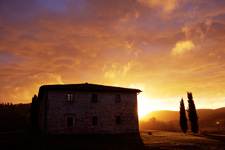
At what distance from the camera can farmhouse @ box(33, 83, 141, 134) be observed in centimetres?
3350

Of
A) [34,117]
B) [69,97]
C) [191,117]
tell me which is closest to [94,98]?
[69,97]

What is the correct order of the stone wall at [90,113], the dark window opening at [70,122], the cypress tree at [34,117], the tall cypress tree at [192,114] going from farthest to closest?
the tall cypress tree at [192,114] → the cypress tree at [34,117] → the dark window opening at [70,122] → the stone wall at [90,113]

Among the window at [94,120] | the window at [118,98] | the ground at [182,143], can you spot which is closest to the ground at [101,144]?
the ground at [182,143]

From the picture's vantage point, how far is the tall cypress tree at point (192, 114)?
5331 cm

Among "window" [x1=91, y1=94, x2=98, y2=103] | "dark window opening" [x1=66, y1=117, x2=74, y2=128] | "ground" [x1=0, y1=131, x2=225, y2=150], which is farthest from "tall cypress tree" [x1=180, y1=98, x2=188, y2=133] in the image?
"dark window opening" [x1=66, y1=117, x2=74, y2=128]

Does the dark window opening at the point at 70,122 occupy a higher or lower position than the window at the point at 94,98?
lower

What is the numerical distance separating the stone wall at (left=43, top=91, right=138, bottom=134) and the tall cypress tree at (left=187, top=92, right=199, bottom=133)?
69.7 ft

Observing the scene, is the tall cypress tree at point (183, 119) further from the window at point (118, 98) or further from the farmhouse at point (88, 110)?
the window at point (118, 98)

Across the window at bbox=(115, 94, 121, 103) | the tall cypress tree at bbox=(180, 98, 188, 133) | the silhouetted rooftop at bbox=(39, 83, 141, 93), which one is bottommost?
the tall cypress tree at bbox=(180, 98, 188, 133)

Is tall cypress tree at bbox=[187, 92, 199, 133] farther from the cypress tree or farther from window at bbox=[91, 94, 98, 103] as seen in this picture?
the cypress tree

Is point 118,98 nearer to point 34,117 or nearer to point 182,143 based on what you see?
point 182,143

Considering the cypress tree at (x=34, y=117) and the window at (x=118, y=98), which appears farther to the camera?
the cypress tree at (x=34, y=117)

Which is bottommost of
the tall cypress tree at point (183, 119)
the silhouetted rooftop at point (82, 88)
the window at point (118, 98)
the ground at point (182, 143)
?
the ground at point (182, 143)

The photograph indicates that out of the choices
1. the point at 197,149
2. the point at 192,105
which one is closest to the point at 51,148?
the point at 197,149
